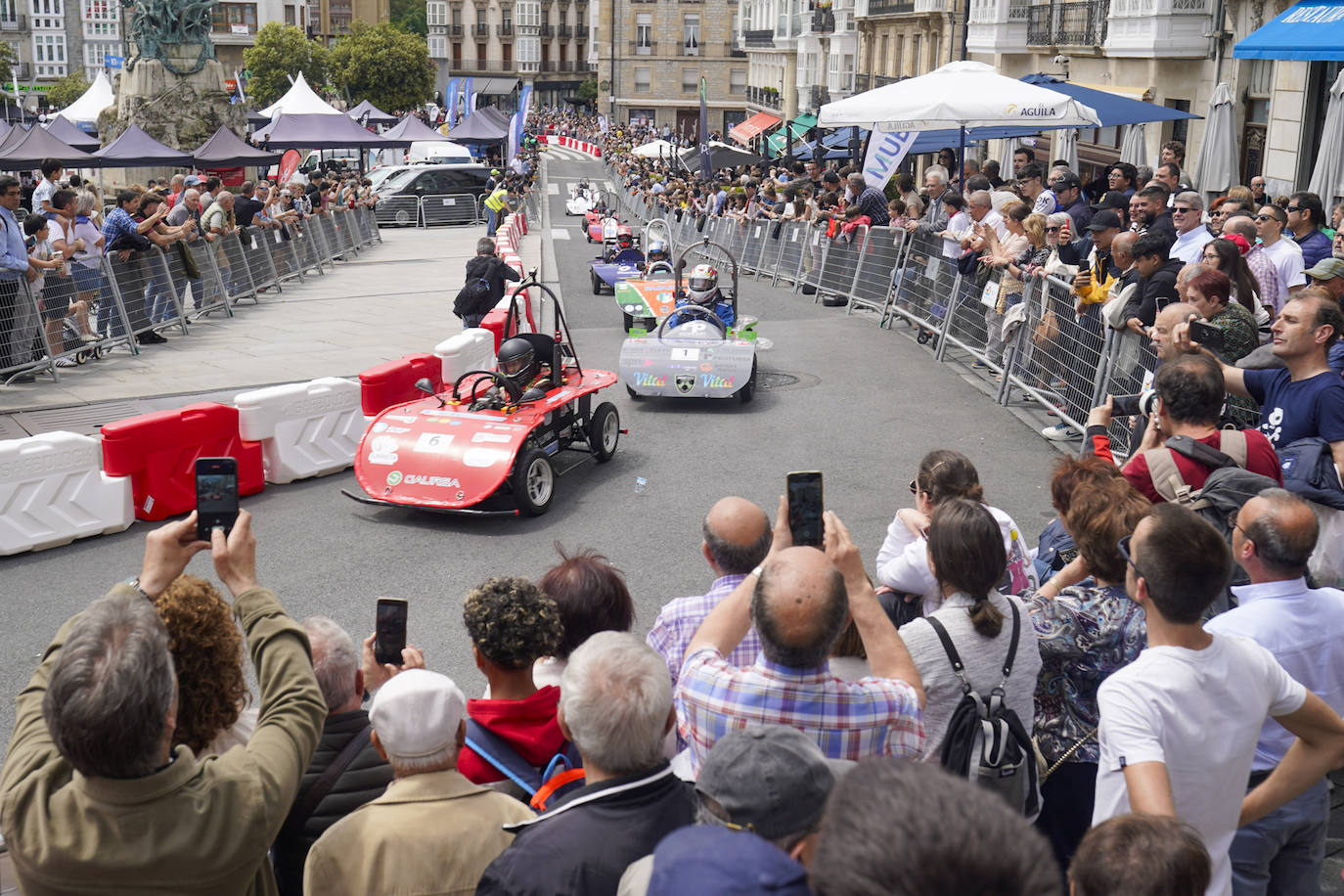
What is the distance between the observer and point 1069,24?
27.9 m

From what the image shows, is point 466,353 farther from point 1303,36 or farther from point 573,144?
point 573,144

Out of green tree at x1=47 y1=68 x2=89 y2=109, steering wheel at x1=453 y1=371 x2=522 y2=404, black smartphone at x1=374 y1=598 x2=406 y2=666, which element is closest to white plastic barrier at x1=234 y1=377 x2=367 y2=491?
steering wheel at x1=453 y1=371 x2=522 y2=404

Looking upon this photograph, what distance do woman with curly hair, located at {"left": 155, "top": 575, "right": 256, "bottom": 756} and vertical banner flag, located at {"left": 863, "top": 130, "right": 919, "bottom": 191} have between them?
14129 millimetres

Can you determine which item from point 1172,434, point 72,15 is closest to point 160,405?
point 1172,434

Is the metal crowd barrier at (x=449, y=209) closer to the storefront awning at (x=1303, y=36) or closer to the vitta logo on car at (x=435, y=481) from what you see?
the storefront awning at (x=1303, y=36)

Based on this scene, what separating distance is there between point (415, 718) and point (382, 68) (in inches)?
2825

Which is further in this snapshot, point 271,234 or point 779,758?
point 271,234

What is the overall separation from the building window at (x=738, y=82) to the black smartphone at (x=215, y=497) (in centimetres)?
9401

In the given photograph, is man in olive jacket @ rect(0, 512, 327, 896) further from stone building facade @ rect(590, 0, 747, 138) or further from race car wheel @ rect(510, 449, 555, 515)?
stone building facade @ rect(590, 0, 747, 138)

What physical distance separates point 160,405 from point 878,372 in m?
7.03

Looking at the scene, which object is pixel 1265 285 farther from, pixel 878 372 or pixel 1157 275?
pixel 878 372

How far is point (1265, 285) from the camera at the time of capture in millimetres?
8734

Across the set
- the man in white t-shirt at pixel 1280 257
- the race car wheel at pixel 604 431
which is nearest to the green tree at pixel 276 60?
the race car wheel at pixel 604 431

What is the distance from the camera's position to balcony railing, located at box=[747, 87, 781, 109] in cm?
7406
